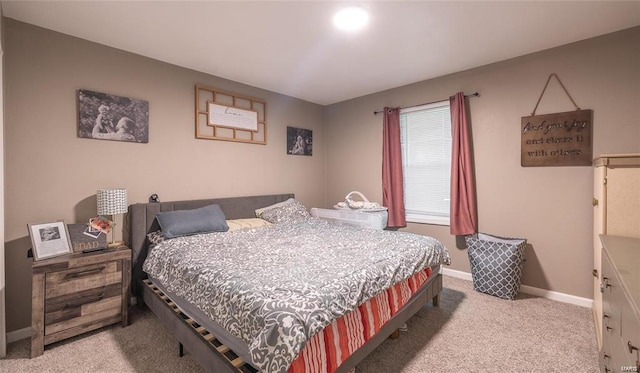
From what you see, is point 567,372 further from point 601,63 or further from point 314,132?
point 314,132

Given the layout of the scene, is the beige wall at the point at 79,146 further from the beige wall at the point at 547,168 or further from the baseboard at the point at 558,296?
the baseboard at the point at 558,296

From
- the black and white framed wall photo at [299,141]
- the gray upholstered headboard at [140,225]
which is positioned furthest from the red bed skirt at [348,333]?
the black and white framed wall photo at [299,141]

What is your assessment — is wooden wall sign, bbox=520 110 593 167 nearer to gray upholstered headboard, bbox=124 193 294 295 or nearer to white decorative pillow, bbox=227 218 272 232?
white decorative pillow, bbox=227 218 272 232

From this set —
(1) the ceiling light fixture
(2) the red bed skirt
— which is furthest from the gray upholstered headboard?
(1) the ceiling light fixture

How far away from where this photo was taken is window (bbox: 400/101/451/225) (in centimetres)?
353

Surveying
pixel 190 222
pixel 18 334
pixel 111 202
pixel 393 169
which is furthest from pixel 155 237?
pixel 393 169

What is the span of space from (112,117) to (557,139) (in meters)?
4.32

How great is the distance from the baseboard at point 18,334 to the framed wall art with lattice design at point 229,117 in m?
2.22

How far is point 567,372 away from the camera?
1738mm

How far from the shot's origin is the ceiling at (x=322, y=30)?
2053mm

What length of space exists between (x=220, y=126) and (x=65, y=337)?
241 cm

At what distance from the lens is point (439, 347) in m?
2.01

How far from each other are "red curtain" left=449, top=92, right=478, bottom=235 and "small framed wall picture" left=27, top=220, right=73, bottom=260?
3.78 metres

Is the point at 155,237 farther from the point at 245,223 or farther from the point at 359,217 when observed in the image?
the point at 359,217
